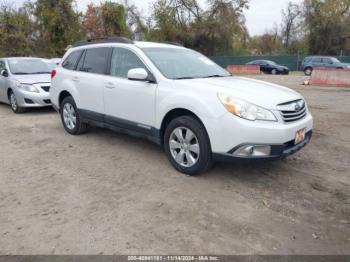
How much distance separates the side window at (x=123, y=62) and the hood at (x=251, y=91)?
0.97 m

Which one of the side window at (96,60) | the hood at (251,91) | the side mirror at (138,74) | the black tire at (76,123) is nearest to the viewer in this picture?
Result: the hood at (251,91)

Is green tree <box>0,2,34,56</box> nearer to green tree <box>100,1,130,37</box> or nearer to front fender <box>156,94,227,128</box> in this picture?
green tree <box>100,1,130,37</box>

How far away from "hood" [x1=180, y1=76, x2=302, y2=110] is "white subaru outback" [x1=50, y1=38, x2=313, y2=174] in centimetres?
1

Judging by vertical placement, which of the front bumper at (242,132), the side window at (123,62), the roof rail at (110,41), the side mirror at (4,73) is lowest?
the front bumper at (242,132)

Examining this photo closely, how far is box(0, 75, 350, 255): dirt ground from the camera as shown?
9.14 feet

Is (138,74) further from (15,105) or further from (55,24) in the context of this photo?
(55,24)

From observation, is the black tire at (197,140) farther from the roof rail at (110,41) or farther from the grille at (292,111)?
the roof rail at (110,41)

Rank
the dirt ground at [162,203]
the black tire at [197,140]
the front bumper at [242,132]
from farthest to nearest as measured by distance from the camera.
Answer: the black tire at [197,140], the front bumper at [242,132], the dirt ground at [162,203]

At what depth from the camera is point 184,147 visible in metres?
4.12

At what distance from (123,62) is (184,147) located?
5.90ft

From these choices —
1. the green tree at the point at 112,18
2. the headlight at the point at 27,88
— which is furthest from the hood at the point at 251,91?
the green tree at the point at 112,18

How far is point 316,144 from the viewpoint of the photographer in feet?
18.0

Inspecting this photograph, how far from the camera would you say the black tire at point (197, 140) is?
3850mm

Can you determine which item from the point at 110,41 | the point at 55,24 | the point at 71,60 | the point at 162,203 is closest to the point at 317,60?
the point at 55,24
